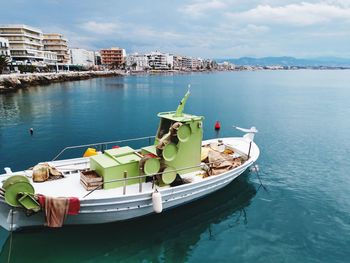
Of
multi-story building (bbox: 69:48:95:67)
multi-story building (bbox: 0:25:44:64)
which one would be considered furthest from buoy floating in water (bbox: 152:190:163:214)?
multi-story building (bbox: 69:48:95:67)

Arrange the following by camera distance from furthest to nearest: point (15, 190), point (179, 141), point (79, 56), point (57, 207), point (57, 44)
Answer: point (79, 56) → point (57, 44) → point (179, 141) → point (57, 207) → point (15, 190)

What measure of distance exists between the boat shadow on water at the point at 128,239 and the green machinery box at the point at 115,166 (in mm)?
2083

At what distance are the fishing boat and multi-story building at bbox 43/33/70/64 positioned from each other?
5127 inches

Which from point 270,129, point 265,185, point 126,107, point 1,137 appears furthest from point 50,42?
point 265,185

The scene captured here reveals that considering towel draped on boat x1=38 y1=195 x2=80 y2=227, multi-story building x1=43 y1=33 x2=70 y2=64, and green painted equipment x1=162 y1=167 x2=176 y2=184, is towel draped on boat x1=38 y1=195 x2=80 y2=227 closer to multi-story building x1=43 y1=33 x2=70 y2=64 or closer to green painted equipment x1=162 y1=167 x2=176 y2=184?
green painted equipment x1=162 y1=167 x2=176 y2=184

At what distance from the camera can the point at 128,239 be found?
11258 mm

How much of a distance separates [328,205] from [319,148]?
37.4ft

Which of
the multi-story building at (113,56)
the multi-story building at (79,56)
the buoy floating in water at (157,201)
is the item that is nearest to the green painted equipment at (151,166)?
the buoy floating in water at (157,201)

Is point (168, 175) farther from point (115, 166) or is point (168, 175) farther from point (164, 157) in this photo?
point (115, 166)

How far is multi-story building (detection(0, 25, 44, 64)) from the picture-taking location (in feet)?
330

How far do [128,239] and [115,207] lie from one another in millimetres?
1717

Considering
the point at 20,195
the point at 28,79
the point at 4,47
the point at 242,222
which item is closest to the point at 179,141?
the point at 242,222

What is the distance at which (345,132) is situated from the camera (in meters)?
30.2

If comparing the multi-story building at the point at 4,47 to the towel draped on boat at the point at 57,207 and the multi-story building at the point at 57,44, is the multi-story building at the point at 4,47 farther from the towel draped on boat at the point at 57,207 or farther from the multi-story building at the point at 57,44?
the towel draped on boat at the point at 57,207
